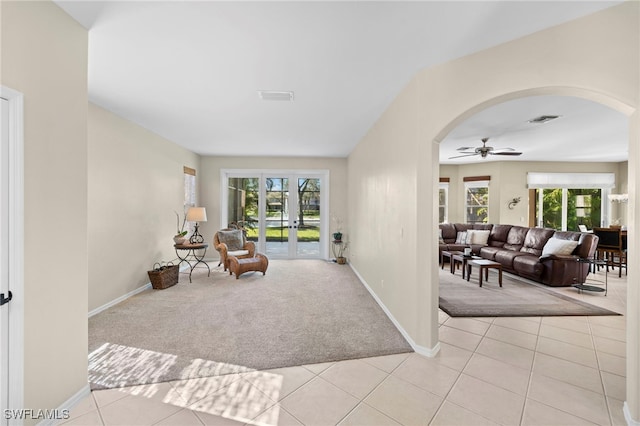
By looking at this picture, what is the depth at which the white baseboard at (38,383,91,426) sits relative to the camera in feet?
5.41

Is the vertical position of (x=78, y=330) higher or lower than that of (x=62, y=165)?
lower

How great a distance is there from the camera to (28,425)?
153 cm

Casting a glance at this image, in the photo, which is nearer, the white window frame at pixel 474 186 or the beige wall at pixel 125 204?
the beige wall at pixel 125 204

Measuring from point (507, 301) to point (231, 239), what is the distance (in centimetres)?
489

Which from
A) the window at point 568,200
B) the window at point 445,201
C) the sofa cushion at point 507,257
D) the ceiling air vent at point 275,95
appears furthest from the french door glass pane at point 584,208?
the ceiling air vent at point 275,95

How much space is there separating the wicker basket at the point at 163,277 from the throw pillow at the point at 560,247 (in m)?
6.50

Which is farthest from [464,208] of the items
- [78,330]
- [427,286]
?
[78,330]

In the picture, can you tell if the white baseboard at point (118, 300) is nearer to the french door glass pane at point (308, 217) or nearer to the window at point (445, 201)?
the french door glass pane at point (308, 217)

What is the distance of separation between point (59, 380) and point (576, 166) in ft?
34.1

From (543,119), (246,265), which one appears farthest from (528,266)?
(246,265)

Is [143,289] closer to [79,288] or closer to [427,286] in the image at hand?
[79,288]

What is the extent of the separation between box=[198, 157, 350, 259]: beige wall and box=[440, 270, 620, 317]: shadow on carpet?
2899 millimetres

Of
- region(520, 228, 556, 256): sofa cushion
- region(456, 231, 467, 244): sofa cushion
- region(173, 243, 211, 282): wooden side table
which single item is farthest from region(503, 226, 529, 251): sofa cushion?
region(173, 243, 211, 282): wooden side table

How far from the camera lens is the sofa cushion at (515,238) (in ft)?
19.7
